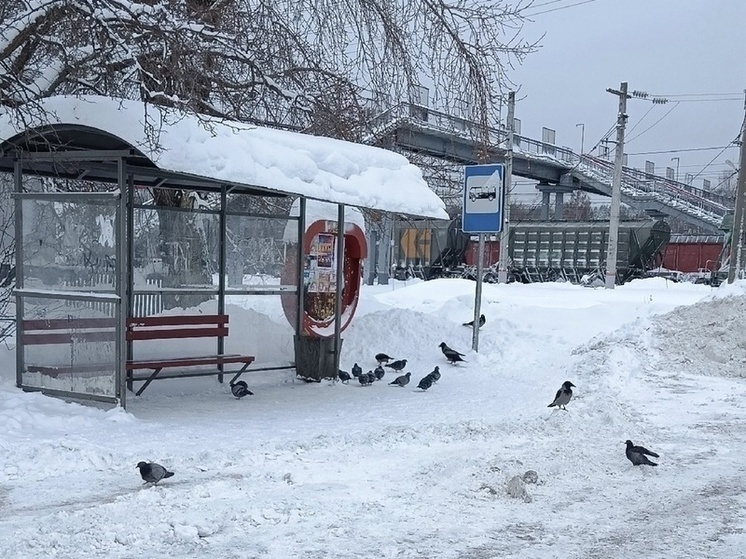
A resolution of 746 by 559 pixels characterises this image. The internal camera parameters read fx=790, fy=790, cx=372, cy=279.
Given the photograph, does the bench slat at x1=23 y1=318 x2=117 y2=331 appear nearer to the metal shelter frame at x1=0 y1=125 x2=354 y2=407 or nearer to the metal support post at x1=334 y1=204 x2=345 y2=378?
the metal shelter frame at x1=0 y1=125 x2=354 y2=407

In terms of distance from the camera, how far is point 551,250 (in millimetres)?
36312

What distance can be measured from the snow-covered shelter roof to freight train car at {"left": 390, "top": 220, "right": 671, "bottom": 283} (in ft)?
85.8

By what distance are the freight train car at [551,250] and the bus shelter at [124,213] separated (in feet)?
84.7

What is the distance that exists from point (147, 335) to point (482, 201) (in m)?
5.57

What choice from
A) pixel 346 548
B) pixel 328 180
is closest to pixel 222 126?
pixel 328 180

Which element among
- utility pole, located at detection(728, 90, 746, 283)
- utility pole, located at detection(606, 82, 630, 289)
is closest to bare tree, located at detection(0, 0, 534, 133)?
utility pole, located at detection(728, 90, 746, 283)

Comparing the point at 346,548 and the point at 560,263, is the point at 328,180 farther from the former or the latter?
the point at 560,263

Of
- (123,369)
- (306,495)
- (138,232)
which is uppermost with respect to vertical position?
(138,232)

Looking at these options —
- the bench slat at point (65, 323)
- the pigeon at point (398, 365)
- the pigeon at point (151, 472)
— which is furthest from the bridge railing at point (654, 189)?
the pigeon at point (151, 472)

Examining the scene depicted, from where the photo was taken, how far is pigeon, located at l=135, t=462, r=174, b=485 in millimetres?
5348

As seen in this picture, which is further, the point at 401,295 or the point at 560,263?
the point at 560,263

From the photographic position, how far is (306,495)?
5.41 m

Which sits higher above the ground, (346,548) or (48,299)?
(48,299)

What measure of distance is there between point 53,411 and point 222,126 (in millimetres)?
3326
